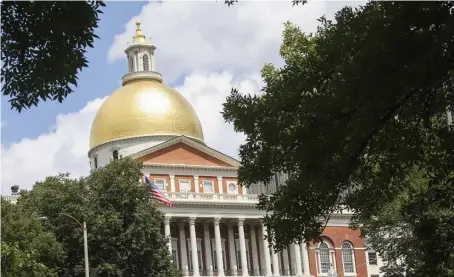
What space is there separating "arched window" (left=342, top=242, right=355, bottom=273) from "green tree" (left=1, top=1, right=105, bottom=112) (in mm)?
79897

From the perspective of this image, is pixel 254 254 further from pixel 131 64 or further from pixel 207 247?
pixel 131 64

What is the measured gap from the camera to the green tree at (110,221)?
53.4 metres

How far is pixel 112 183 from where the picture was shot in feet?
181

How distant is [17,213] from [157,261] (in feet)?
28.6

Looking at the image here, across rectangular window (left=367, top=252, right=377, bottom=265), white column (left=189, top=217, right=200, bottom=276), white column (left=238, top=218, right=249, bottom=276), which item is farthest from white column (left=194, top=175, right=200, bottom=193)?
rectangular window (left=367, top=252, right=377, bottom=265)

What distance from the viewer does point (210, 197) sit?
280 feet

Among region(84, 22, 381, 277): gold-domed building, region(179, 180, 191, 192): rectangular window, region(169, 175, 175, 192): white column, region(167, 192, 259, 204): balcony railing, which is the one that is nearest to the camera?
region(167, 192, 259, 204): balcony railing

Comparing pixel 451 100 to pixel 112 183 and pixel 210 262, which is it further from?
pixel 210 262

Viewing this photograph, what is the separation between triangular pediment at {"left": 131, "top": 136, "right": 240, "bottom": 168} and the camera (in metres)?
85.4

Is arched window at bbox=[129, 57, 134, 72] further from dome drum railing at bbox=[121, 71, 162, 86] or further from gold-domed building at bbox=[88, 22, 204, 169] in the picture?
gold-domed building at bbox=[88, 22, 204, 169]

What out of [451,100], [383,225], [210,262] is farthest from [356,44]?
[210,262]

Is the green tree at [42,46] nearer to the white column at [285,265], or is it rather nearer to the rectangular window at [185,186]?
the rectangular window at [185,186]

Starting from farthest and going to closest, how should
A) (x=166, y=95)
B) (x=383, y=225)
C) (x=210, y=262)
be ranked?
(x=166, y=95)
(x=210, y=262)
(x=383, y=225)

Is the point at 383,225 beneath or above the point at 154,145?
beneath
